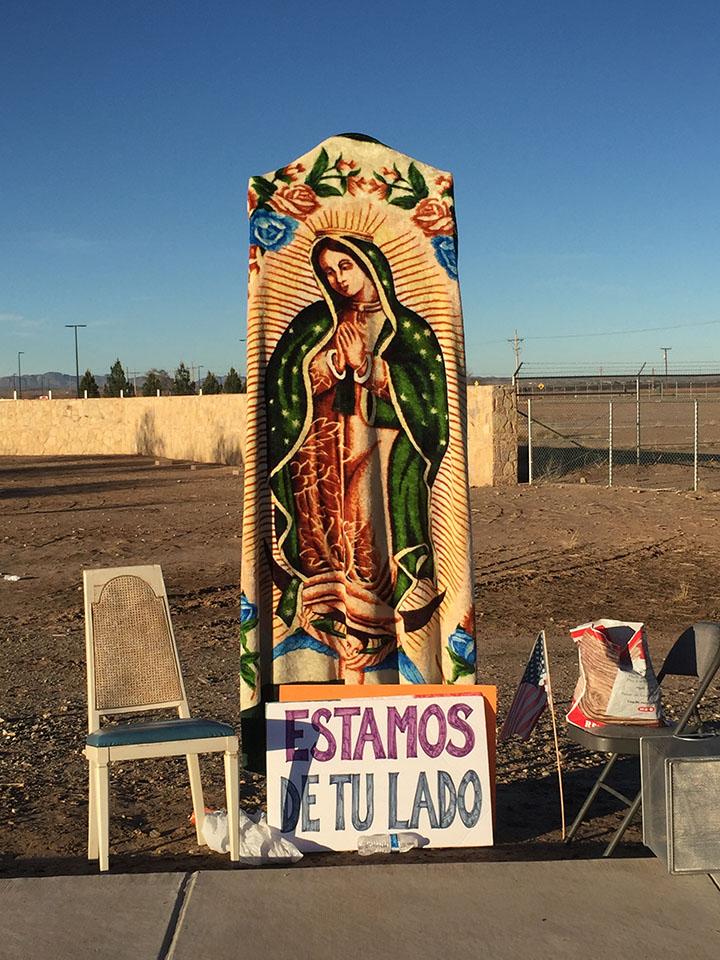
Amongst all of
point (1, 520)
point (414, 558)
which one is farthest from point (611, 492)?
point (414, 558)

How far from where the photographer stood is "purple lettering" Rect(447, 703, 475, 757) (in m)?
5.04

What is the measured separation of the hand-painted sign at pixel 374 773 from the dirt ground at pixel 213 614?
0.44ft

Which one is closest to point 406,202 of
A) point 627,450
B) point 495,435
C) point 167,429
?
point 495,435

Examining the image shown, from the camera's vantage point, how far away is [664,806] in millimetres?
4438

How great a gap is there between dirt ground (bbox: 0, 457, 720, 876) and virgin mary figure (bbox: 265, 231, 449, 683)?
1.01 m

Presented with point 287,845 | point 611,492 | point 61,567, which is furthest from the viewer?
point 611,492

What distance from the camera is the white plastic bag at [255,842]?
16.0 feet

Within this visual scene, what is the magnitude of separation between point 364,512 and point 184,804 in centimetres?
168

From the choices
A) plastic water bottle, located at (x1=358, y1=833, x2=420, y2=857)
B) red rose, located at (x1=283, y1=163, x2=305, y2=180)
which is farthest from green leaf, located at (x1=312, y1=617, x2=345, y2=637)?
red rose, located at (x1=283, y1=163, x2=305, y2=180)

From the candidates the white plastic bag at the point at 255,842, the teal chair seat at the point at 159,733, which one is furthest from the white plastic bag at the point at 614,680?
the teal chair seat at the point at 159,733

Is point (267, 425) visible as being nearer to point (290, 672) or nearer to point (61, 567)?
point (290, 672)

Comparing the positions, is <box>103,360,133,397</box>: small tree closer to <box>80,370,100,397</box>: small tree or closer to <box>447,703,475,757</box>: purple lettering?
<box>80,370,100,397</box>: small tree

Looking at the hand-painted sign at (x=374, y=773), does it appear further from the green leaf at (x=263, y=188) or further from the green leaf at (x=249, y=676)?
the green leaf at (x=263, y=188)

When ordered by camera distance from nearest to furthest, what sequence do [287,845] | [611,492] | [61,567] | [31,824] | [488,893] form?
[488,893] → [287,845] → [31,824] → [61,567] → [611,492]
